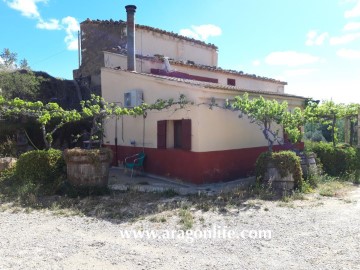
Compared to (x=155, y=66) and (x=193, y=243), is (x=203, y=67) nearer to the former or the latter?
(x=155, y=66)

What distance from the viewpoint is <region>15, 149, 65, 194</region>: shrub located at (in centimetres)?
913

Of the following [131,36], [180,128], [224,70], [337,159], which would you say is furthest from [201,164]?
[224,70]

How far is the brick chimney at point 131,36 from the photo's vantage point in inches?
531

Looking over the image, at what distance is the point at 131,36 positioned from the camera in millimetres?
13703

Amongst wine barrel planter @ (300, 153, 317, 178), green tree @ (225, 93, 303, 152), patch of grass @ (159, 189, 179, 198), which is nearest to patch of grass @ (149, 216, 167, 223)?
patch of grass @ (159, 189, 179, 198)

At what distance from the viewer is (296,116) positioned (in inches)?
375

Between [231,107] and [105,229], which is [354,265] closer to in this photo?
[105,229]

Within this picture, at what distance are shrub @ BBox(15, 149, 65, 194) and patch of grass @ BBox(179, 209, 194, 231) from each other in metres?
3.92

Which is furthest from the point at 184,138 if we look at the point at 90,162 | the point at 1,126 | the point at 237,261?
the point at 1,126

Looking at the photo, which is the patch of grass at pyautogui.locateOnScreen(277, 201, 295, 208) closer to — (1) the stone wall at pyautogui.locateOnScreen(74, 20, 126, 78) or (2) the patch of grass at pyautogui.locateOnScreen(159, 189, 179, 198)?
(2) the patch of grass at pyautogui.locateOnScreen(159, 189, 179, 198)

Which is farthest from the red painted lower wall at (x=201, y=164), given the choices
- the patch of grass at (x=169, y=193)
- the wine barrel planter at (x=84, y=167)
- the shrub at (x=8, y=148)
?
the shrub at (x=8, y=148)

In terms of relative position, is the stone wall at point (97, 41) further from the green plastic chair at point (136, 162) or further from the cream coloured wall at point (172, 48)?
the green plastic chair at point (136, 162)

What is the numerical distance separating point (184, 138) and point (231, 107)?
66.9 inches

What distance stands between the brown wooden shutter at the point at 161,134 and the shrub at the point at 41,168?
307 cm
